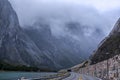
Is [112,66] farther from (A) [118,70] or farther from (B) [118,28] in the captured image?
(B) [118,28]

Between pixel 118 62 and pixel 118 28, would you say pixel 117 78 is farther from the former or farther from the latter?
pixel 118 28

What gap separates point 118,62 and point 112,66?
25.9 feet

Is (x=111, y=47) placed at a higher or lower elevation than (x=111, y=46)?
lower

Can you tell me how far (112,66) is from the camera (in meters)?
63.7

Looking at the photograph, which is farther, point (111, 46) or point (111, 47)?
point (111, 46)

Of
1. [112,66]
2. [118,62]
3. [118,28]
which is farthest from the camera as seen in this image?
[118,28]

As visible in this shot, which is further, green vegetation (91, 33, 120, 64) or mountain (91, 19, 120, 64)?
mountain (91, 19, 120, 64)

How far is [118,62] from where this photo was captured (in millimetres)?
55906

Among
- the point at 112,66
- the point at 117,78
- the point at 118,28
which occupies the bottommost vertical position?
the point at 117,78

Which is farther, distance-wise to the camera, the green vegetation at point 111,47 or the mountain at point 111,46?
the mountain at point 111,46

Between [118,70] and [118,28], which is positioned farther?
[118,28]

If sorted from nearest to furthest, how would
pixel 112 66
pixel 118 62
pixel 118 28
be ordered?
pixel 118 62, pixel 112 66, pixel 118 28

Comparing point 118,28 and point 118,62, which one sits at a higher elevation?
point 118,28

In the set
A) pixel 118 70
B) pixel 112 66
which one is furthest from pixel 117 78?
pixel 112 66
